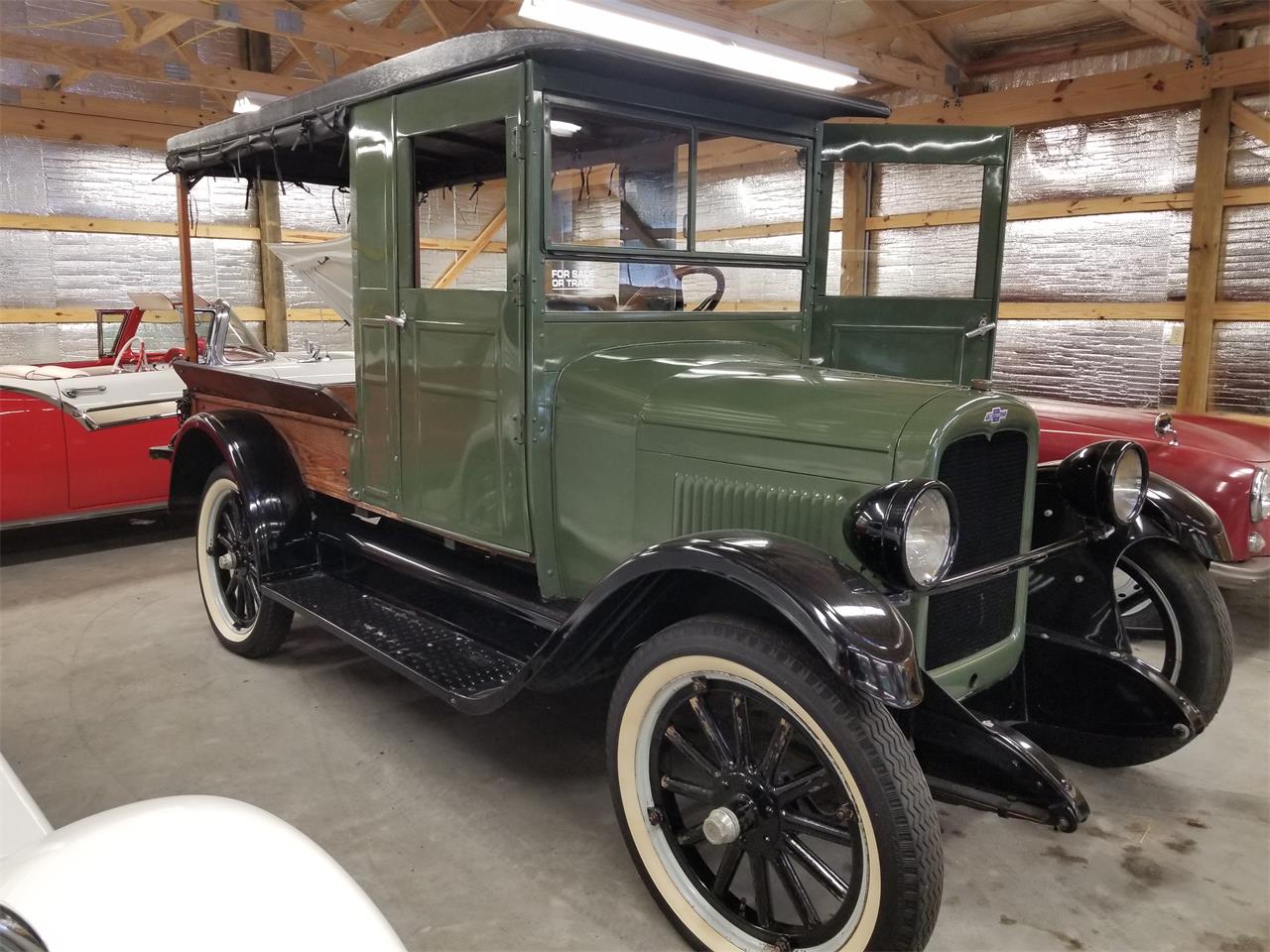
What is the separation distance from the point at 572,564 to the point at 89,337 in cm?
763

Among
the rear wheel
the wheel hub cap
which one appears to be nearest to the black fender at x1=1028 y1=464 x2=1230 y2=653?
the wheel hub cap

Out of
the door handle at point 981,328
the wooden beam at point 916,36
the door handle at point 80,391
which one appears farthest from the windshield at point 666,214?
the door handle at point 80,391

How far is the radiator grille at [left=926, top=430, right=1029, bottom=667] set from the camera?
7.75 ft

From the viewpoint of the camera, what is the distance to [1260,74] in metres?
5.81

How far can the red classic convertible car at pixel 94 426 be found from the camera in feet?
18.3

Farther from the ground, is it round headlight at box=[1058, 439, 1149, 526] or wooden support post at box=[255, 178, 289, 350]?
wooden support post at box=[255, 178, 289, 350]

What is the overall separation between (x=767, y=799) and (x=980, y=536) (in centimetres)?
90

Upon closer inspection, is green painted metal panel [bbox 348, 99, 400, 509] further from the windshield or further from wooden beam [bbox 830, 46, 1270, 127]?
wooden beam [bbox 830, 46, 1270, 127]

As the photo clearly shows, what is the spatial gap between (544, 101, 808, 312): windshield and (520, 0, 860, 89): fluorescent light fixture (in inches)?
59.4

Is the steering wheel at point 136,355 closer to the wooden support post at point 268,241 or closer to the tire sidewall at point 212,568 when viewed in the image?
the tire sidewall at point 212,568

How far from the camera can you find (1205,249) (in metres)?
6.23

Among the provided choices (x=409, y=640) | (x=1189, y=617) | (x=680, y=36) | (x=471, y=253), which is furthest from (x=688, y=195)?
(x=680, y=36)

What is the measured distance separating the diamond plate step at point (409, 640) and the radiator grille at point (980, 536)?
111 centimetres

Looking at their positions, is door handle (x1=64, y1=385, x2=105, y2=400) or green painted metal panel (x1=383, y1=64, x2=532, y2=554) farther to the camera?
door handle (x1=64, y1=385, x2=105, y2=400)
